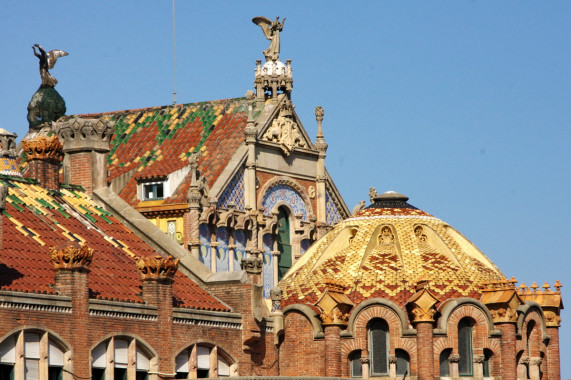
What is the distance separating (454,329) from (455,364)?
119 centimetres

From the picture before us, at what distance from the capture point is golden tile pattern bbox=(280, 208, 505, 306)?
2194 inches

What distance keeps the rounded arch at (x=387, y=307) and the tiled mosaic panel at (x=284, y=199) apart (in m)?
15.0

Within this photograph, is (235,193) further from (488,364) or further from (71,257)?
(71,257)

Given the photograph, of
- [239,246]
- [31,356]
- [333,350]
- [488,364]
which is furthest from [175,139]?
[31,356]

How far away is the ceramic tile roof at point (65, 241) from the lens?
46656 mm

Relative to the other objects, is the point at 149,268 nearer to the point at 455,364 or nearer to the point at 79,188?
the point at 79,188

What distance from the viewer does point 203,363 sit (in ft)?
168

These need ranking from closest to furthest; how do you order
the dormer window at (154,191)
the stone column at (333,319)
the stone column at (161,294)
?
the stone column at (161,294) < the stone column at (333,319) < the dormer window at (154,191)

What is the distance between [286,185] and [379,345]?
55.4 feet

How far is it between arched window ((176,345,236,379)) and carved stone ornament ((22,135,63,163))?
862cm

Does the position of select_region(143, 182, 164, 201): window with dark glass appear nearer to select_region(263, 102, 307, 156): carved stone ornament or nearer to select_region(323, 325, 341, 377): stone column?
select_region(263, 102, 307, 156): carved stone ornament

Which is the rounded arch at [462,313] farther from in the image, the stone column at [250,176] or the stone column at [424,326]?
the stone column at [250,176]

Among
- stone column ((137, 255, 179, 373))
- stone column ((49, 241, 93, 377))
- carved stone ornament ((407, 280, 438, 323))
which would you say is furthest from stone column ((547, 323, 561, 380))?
stone column ((49, 241, 93, 377))

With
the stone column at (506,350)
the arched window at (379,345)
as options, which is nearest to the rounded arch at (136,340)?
the arched window at (379,345)
